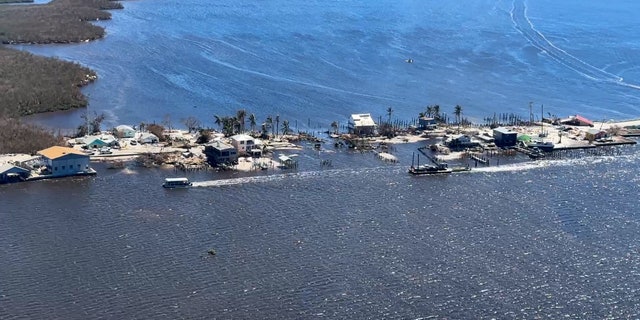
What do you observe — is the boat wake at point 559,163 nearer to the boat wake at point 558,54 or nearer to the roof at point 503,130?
the roof at point 503,130

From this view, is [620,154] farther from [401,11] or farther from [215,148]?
[401,11]

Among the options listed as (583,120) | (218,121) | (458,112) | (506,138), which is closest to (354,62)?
(458,112)

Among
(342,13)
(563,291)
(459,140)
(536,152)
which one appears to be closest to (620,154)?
(536,152)

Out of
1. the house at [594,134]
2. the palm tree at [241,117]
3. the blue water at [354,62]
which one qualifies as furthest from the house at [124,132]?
the house at [594,134]

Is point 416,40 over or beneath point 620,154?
over

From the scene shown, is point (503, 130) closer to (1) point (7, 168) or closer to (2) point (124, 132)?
(2) point (124, 132)

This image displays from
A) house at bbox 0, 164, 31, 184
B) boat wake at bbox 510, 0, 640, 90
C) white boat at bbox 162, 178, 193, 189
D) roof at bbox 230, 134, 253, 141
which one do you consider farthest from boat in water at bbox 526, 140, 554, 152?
house at bbox 0, 164, 31, 184
